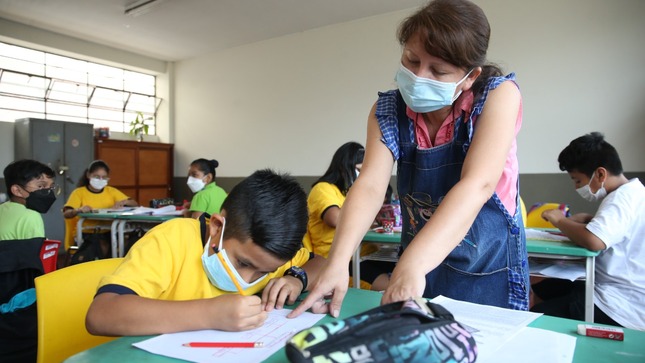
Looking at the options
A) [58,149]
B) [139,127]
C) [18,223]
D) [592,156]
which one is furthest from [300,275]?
[139,127]

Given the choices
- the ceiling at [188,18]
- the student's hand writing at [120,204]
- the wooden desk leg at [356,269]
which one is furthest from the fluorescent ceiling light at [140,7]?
the wooden desk leg at [356,269]

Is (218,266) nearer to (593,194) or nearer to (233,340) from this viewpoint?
(233,340)

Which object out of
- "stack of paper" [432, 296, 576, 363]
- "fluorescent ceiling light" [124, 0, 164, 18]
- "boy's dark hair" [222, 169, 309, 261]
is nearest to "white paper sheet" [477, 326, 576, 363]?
"stack of paper" [432, 296, 576, 363]

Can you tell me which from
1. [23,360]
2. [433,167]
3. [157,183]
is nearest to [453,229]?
[433,167]

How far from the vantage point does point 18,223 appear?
2.38 meters

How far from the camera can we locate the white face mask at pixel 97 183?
4523 millimetres

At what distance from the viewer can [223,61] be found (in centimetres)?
733

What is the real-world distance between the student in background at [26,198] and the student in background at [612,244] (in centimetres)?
269

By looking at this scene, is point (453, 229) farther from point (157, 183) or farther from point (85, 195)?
point (157, 183)

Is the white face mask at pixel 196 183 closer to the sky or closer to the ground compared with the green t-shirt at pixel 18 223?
closer to the sky

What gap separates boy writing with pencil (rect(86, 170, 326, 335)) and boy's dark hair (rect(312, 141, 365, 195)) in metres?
1.65

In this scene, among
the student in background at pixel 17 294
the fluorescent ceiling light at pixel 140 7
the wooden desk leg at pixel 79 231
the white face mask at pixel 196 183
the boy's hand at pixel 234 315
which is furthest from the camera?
the fluorescent ceiling light at pixel 140 7

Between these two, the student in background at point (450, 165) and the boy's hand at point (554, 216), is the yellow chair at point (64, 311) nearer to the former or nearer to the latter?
the student in background at point (450, 165)

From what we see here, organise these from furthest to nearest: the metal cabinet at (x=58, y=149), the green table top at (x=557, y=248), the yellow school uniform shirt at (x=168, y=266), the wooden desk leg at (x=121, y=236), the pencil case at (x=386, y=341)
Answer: the metal cabinet at (x=58, y=149) < the wooden desk leg at (x=121, y=236) < the green table top at (x=557, y=248) < the yellow school uniform shirt at (x=168, y=266) < the pencil case at (x=386, y=341)
